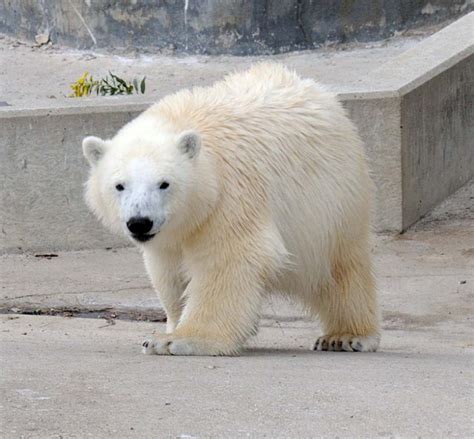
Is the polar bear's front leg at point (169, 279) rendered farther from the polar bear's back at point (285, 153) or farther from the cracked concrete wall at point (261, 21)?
the cracked concrete wall at point (261, 21)

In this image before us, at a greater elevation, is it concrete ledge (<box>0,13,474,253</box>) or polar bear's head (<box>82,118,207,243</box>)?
polar bear's head (<box>82,118,207,243</box>)

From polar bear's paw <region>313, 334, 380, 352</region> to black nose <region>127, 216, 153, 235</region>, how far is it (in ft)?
4.08

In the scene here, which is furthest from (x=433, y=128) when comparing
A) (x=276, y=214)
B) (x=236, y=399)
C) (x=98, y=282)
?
(x=236, y=399)

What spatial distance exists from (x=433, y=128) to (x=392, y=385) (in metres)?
4.19

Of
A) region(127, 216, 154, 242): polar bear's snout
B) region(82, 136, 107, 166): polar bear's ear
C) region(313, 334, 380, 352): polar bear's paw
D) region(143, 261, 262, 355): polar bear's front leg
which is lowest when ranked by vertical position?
region(313, 334, 380, 352): polar bear's paw

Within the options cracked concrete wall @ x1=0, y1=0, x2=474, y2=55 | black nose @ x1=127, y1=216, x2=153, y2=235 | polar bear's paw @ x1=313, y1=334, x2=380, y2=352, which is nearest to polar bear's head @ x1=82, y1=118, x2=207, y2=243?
black nose @ x1=127, y1=216, x2=153, y2=235

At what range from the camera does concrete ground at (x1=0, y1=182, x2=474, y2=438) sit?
124 inches

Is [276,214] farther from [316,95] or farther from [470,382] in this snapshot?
[470,382]

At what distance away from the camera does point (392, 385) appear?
372 centimetres

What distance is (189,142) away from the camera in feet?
14.6

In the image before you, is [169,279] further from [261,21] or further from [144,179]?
[261,21]

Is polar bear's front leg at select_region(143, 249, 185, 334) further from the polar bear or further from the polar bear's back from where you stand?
the polar bear's back

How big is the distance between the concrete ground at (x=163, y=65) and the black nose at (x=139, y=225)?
561 centimetres

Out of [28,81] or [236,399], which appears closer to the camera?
[236,399]
